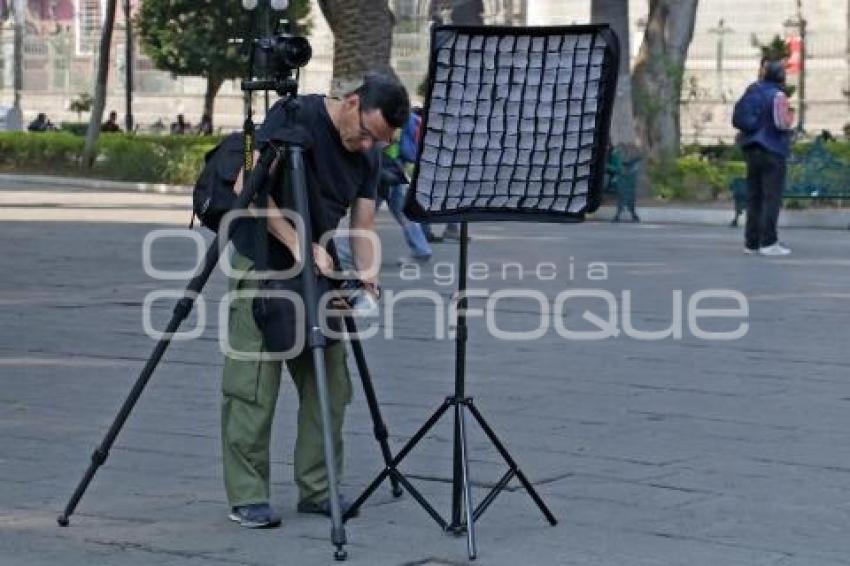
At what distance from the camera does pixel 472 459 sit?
27.2ft

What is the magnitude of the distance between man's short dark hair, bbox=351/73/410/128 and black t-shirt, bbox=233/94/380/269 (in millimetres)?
237

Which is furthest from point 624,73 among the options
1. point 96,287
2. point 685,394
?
point 685,394

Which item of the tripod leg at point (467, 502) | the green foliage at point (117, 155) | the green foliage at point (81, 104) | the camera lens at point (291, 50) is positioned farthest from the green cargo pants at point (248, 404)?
the green foliage at point (81, 104)

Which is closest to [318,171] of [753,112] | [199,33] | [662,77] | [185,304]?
[185,304]

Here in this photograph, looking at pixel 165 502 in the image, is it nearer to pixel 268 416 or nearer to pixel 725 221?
pixel 268 416

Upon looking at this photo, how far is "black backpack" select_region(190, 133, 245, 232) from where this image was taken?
683 centimetres

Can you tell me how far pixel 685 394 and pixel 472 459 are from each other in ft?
7.50

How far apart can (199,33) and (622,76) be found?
20331mm

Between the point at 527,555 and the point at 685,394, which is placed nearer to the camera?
the point at 527,555

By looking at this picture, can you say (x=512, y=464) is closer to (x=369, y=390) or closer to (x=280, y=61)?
(x=369, y=390)

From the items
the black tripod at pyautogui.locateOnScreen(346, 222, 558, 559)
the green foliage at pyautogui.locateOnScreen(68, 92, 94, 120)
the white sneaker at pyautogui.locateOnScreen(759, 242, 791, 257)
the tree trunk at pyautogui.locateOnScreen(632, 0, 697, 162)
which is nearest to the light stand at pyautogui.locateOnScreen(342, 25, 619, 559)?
the black tripod at pyautogui.locateOnScreen(346, 222, 558, 559)

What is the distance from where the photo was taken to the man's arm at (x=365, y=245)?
7039 millimetres

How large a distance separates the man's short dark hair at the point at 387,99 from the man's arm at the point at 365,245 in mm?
513

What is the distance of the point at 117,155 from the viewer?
39469 mm
